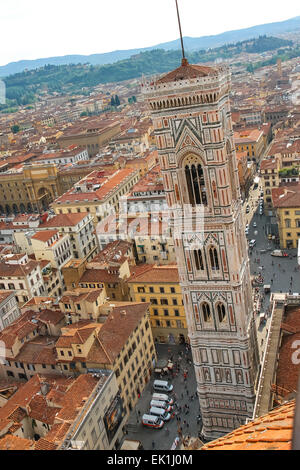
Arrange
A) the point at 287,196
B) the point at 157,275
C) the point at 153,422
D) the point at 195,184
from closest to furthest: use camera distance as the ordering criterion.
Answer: the point at 195,184
the point at 153,422
the point at 157,275
the point at 287,196

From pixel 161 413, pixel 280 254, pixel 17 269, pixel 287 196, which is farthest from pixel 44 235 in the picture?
pixel 287 196

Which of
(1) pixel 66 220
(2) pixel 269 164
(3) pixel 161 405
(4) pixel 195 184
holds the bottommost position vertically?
(3) pixel 161 405

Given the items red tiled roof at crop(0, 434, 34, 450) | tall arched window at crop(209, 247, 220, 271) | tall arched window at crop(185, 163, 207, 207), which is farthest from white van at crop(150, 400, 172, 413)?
tall arched window at crop(185, 163, 207, 207)

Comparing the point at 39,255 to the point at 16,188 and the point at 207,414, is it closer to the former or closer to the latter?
the point at 207,414

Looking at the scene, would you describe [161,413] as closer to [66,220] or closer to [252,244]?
[252,244]

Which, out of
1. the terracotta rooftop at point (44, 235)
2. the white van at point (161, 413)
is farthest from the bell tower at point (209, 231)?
the terracotta rooftop at point (44, 235)

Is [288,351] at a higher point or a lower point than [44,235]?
higher
